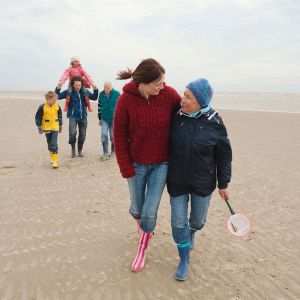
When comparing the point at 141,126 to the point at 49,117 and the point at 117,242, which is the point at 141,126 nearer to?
the point at 117,242

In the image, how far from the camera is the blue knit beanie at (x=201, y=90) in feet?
11.4

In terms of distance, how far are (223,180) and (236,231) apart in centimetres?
60

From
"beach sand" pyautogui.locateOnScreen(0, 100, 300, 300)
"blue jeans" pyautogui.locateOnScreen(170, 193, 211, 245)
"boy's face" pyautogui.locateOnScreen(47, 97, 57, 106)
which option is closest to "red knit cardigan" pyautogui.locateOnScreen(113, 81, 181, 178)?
"blue jeans" pyautogui.locateOnScreen(170, 193, 211, 245)

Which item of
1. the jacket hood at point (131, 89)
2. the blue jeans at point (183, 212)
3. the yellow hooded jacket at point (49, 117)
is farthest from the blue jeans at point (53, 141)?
the blue jeans at point (183, 212)

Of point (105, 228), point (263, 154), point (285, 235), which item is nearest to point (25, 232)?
point (105, 228)

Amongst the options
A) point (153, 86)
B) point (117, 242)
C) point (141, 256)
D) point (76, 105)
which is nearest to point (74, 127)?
point (76, 105)

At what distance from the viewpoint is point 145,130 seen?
3621 mm

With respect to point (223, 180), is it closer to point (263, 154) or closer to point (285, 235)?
point (285, 235)

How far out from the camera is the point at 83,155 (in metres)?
9.98

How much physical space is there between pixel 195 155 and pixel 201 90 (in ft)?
1.92

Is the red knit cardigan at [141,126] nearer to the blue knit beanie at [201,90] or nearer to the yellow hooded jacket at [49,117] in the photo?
the blue knit beanie at [201,90]

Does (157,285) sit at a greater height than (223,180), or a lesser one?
lesser

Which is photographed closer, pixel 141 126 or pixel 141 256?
pixel 141 126

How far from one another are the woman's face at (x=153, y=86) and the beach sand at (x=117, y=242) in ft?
5.98
